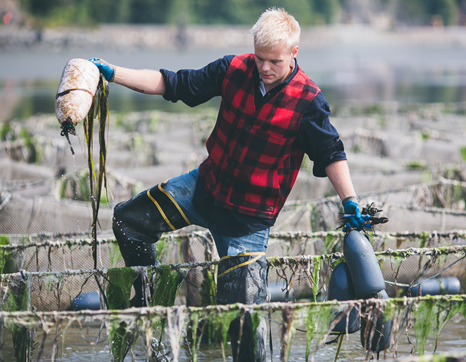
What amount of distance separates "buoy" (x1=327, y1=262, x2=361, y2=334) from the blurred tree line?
209ft

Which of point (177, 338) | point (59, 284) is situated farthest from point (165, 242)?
point (177, 338)

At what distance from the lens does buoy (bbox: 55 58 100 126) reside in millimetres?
3836

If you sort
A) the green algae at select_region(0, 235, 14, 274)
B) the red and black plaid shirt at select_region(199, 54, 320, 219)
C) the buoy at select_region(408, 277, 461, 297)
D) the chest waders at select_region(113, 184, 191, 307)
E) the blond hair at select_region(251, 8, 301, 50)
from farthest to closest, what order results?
the buoy at select_region(408, 277, 461, 297), the green algae at select_region(0, 235, 14, 274), the chest waders at select_region(113, 184, 191, 307), the red and black plaid shirt at select_region(199, 54, 320, 219), the blond hair at select_region(251, 8, 301, 50)

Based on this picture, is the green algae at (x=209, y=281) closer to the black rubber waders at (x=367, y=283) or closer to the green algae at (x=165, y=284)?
the green algae at (x=165, y=284)

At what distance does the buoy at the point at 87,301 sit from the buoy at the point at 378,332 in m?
2.46

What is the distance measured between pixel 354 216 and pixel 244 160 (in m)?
0.79

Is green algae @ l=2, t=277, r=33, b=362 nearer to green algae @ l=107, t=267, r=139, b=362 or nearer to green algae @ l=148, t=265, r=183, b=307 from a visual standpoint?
green algae @ l=107, t=267, r=139, b=362

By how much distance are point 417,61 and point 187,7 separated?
2816 centimetres

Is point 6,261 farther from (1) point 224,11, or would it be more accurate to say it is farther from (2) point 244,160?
(1) point 224,11

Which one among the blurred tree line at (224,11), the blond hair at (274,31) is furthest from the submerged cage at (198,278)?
the blurred tree line at (224,11)

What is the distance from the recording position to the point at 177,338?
12.6 ft

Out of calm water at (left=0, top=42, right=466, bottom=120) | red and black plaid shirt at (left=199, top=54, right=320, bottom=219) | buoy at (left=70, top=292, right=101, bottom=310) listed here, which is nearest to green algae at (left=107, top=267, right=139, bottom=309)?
buoy at (left=70, top=292, right=101, bottom=310)

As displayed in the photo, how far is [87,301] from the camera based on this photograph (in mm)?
5512

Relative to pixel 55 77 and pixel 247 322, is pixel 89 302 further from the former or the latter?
pixel 55 77
